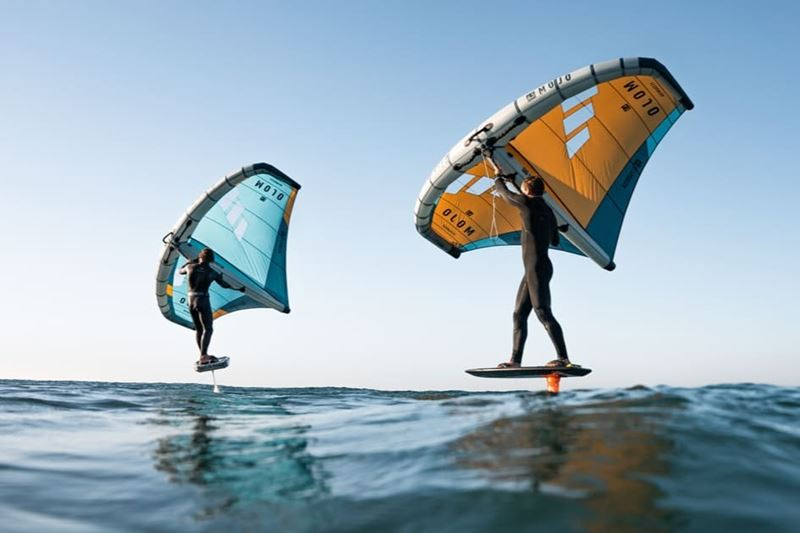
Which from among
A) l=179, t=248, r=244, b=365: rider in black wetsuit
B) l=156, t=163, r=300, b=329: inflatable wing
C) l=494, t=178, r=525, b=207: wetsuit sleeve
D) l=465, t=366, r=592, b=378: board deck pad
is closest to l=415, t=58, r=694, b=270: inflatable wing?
l=494, t=178, r=525, b=207: wetsuit sleeve

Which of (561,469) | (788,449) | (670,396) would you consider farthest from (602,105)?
(561,469)

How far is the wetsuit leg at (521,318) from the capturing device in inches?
373

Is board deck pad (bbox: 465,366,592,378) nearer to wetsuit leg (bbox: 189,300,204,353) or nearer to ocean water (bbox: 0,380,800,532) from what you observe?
ocean water (bbox: 0,380,800,532)

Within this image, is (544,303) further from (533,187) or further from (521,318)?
(533,187)

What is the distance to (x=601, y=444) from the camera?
395cm

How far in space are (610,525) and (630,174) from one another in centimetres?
1139

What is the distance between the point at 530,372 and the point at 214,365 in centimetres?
876

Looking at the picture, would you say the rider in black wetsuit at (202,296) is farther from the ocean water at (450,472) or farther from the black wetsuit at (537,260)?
the ocean water at (450,472)

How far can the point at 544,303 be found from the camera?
8.95 metres

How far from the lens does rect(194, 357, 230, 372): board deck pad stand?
14852 millimetres

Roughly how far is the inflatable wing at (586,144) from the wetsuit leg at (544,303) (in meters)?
2.54

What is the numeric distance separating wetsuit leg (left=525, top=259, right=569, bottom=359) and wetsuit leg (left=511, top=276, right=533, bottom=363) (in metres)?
0.44

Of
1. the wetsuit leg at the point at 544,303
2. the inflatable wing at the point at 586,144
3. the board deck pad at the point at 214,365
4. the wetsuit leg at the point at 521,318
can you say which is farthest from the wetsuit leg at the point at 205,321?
the wetsuit leg at the point at 544,303

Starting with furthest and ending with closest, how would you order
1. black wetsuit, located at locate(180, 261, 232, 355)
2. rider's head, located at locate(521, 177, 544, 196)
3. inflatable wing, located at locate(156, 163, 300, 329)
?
inflatable wing, located at locate(156, 163, 300, 329) → black wetsuit, located at locate(180, 261, 232, 355) → rider's head, located at locate(521, 177, 544, 196)
